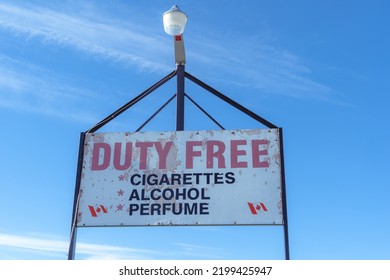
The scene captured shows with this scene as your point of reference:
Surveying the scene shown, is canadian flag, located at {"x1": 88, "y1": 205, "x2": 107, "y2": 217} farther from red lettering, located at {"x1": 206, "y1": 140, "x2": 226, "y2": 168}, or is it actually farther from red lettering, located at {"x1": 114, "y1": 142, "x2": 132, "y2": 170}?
red lettering, located at {"x1": 206, "y1": 140, "x2": 226, "y2": 168}

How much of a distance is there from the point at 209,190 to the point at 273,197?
1024mm

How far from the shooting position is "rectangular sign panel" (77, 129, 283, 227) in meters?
7.98

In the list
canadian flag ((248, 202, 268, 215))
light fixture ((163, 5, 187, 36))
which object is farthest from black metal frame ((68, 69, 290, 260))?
light fixture ((163, 5, 187, 36))

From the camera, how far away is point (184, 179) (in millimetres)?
8234

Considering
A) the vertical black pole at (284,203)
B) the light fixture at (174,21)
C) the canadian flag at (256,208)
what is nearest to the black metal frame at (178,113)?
the vertical black pole at (284,203)

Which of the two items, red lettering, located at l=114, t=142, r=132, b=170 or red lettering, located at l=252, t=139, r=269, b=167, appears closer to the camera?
red lettering, located at l=252, t=139, r=269, b=167

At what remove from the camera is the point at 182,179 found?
27.0 feet

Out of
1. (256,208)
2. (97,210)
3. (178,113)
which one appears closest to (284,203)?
(256,208)

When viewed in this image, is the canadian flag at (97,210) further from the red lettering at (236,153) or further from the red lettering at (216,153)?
the red lettering at (236,153)

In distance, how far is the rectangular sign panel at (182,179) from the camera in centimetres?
798

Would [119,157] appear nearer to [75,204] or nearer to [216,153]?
[75,204]
